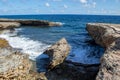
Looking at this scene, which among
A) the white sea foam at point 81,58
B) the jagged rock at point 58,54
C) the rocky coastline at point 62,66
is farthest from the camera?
the white sea foam at point 81,58

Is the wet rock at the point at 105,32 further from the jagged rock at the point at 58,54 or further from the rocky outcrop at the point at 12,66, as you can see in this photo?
the rocky outcrop at the point at 12,66

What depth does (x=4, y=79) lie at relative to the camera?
7113 millimetres

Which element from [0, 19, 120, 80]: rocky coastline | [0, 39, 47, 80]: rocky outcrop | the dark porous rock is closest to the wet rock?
[0, 19, 120, 80]: rocky coastline

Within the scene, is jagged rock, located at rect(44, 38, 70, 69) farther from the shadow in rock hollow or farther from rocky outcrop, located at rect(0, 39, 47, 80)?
rocky outcrop, located at rect(0, 39, 47, 80)

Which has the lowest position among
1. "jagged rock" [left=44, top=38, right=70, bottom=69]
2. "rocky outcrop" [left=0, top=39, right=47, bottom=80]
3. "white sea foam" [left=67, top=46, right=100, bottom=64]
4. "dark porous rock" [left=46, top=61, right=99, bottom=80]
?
"white sea foam" [left=67, top=46, right=100, bottom=64]

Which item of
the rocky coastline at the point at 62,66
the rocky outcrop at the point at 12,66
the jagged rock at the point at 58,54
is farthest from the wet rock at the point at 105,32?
the rocky outcrop at the point at 12,66

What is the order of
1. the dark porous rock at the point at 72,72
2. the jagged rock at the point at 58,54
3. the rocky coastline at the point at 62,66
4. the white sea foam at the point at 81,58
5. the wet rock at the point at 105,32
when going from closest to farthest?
the rocky coastline at the point at 62,66, the dark porous rock at the point at 72,72, the jagged rock at the point at 58,54, the wet rock at the point at 105,32, the white sea foam at the point at 81,58

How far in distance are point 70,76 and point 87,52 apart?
6.22m

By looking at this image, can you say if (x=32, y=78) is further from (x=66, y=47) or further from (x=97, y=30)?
(x=97, y=30)

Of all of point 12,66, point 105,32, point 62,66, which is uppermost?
point 12,66

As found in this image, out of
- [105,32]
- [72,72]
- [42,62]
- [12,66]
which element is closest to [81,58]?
[105,32]

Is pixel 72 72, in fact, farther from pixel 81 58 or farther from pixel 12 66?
pixel 12 66

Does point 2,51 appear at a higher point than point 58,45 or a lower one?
higher

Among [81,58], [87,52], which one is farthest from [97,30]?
[81,58]
